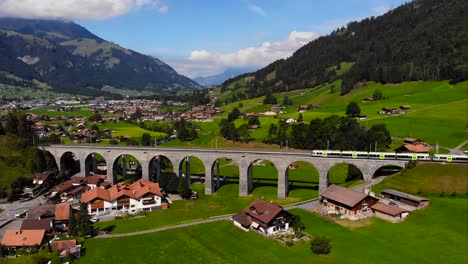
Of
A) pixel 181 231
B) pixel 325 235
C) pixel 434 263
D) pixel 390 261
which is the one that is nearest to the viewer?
pixel 434 263

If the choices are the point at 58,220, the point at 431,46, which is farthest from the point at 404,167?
the point at 431,46

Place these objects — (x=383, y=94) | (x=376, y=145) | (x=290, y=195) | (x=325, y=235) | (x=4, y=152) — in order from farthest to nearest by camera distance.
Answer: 1. (x=383, y=94)
2. (x=4, y=152)
3. (x=376, y=145)
4. (x=290, y=195)
5. (x=325, y=235)

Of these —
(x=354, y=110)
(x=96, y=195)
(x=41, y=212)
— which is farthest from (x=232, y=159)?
(x=354, y=110)

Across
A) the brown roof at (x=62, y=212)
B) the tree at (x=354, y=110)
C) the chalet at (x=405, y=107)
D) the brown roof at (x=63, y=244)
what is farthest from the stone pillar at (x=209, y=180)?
the chalet at (x=405, y=107)

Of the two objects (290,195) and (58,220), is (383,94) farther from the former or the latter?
(58,220)

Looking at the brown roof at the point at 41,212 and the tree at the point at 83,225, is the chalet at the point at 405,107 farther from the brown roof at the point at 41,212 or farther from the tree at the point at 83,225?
the brown roof at the point at 41,212

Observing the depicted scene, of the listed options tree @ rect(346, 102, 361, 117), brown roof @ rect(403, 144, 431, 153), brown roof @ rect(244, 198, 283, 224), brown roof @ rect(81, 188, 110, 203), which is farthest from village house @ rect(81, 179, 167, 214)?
tree @ rect(346, 102, 361, 117)
